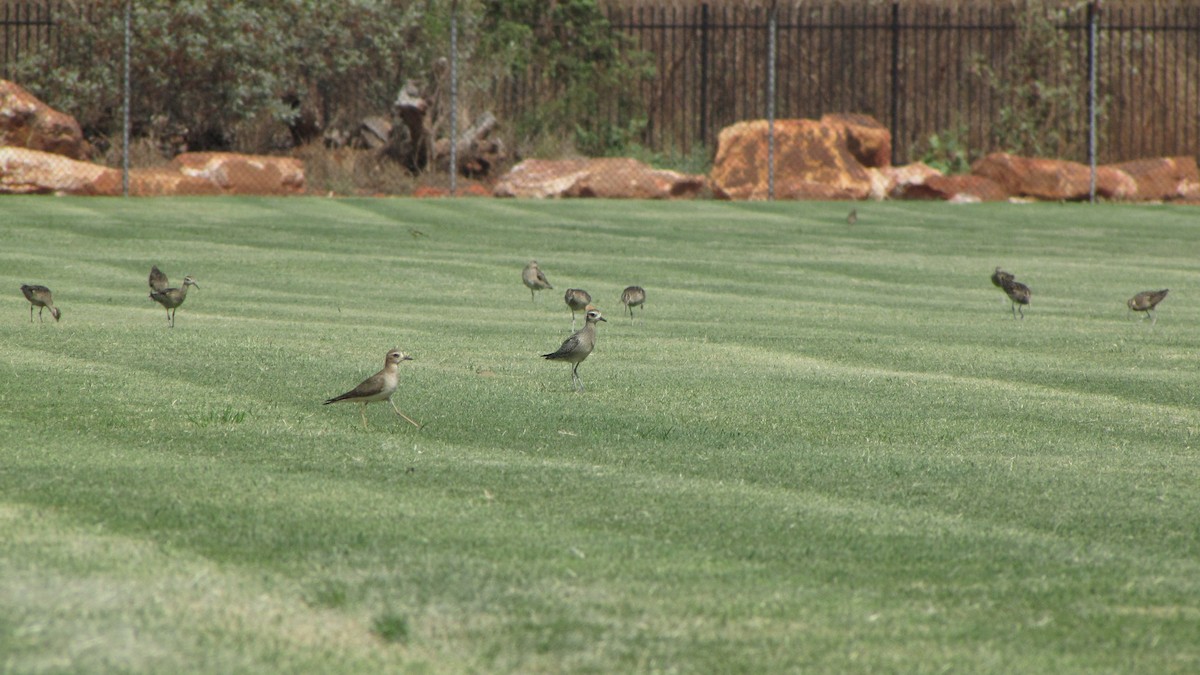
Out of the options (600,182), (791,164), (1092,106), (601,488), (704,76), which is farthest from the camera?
(704,76)

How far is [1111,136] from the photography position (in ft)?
126

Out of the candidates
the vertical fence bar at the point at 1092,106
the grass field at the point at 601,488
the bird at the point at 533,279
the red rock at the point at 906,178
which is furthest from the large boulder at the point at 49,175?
the vertical fence bar at the point at 1092,106

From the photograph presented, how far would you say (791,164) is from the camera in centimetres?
3300

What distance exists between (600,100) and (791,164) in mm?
5807

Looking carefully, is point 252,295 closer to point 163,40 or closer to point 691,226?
point 691,226

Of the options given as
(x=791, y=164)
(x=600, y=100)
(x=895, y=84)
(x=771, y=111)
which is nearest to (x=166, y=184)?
(x=600, y=100)

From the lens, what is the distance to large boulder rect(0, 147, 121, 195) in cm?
2783

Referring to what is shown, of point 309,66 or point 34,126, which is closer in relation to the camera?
point 34,126

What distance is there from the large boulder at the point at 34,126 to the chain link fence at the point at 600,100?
0.05 meters

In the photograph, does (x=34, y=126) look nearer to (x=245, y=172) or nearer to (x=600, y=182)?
(x=245, y=172)

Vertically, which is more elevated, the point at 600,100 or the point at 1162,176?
the point at 600,100

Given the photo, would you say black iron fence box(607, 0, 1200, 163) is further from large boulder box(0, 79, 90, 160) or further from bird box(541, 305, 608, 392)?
bird box(541, 305, 608, 392)

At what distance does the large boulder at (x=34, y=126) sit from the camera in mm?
29219

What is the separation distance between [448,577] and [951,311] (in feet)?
39.6
